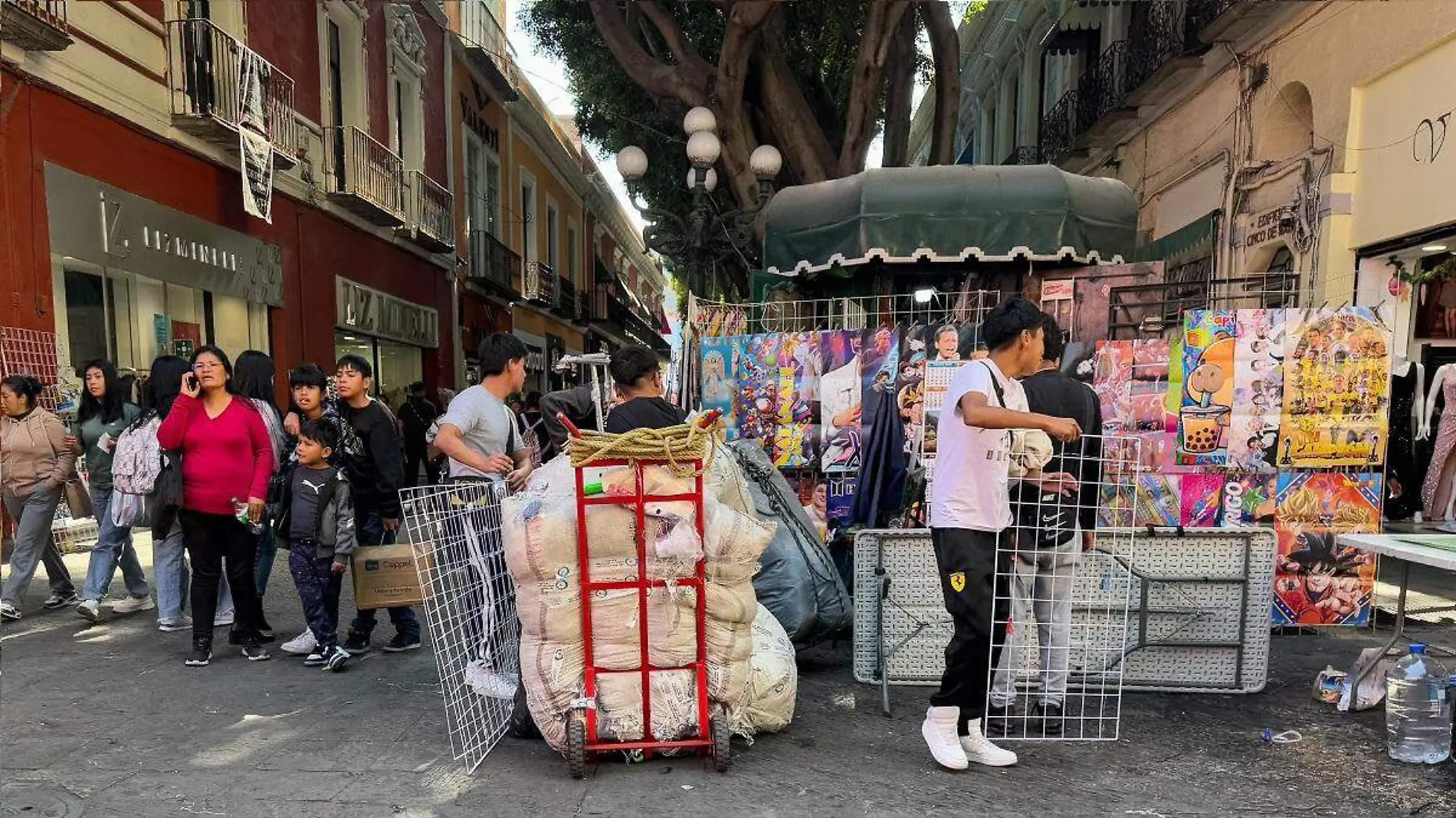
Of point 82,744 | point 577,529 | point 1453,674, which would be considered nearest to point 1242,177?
point 1453,674

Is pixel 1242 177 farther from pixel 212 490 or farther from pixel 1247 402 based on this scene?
pixel 212 490

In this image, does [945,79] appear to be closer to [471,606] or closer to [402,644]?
[402,644]

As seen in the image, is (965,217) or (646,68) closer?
(965,217)

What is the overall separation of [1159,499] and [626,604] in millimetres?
3724

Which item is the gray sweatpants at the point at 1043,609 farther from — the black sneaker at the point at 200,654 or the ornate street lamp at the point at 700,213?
the ornate street lamp at the point at 700,213

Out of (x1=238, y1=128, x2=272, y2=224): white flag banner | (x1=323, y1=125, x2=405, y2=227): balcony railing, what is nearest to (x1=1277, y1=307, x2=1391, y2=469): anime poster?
(x1=238, y1=128, x2=272, y2=224): white flag banner

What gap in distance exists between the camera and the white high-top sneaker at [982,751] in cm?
329

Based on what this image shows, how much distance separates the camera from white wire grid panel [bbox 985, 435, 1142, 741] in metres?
3.45

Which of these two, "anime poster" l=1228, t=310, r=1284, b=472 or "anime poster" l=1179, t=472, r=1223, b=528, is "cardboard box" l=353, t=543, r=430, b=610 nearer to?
"anime poster" l=1179, t=472, r=1223, b=528

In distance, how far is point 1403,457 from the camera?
8.05 meters

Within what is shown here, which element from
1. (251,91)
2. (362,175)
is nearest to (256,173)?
(251,91)

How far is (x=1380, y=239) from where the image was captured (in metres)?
7.90

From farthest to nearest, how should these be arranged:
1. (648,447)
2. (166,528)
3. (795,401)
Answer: (795,401)
(166,528)
(648,447)

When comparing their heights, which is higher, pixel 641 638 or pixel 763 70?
pixel 763 70
